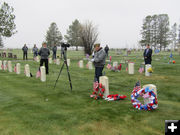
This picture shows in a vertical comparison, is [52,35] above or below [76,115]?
above

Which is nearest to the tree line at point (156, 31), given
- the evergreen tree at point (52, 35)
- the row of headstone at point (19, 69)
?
the evergreen tree at point (52, 35)

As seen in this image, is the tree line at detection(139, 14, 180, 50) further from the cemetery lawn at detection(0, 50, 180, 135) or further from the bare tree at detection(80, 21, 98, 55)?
the cemetery lawn at detection(0, 50, 180, 135)

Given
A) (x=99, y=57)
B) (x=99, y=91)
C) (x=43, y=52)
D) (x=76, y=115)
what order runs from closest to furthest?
1. (x=76, y=115)
2. (x=99, y=91)
3. (x=99, y=57)
4. (x=43, y=52)

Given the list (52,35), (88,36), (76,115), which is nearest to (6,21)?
(88,36)

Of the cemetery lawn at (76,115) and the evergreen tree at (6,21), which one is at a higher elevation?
the evergreen tree at (6,21)

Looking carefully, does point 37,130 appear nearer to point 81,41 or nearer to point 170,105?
point 170,105

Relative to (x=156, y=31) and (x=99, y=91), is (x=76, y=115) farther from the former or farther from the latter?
(x=156, y=31)

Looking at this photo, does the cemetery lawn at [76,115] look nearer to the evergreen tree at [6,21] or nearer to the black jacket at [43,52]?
the black jacket at [43,52]

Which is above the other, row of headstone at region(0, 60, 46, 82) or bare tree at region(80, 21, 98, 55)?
bare tree at region(80, 21, 98, 55)

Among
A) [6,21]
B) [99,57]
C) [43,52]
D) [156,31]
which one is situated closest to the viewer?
[99,57]

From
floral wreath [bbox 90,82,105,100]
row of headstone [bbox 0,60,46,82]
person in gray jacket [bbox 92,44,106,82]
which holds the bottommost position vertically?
floral wreath [bbox 90,82,105,100]

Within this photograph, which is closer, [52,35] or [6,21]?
[6,21]

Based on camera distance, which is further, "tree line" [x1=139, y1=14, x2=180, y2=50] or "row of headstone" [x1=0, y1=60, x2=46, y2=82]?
"tree line" [x1=139, y1=14, x2=180, y2=50]

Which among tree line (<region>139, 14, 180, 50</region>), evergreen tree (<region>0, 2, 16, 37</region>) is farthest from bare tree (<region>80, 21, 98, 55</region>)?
tree line (<region>139, 14, 180, 50</region>)
